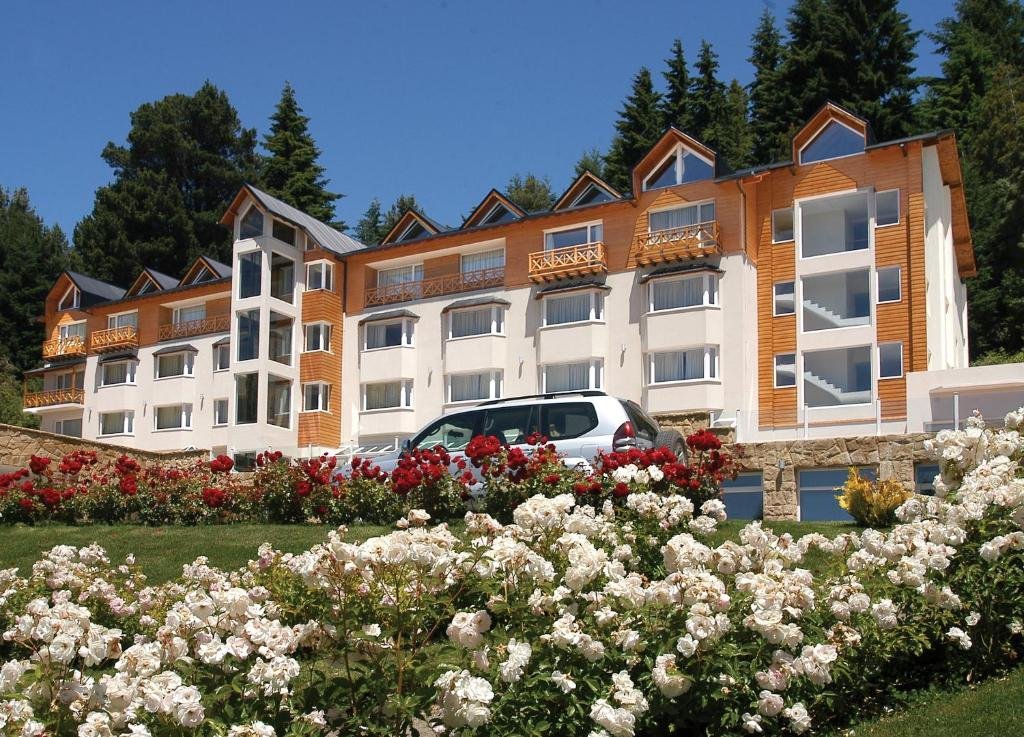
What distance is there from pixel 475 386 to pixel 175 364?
1731 centimetres

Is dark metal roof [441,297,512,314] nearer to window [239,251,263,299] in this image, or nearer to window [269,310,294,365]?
window [269,310,294,365]

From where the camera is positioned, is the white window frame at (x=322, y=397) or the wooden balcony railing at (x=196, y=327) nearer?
the white window frame at (x=322, y=397)

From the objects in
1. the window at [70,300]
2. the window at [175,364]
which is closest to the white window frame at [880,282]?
the window at [175,364]

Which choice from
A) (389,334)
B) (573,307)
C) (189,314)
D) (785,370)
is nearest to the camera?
(785,370)

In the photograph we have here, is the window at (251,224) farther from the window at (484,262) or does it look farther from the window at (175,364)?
the window at (484,262)

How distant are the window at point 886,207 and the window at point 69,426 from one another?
39967mm

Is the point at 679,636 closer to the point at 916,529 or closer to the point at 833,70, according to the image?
the point at 916,529

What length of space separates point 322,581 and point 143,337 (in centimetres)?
5143

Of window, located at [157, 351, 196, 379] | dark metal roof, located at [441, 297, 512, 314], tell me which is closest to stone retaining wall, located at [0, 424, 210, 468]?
dark metal roof, located at [441, 297, 512, 314]

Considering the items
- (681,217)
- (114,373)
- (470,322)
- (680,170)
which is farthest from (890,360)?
(114,373)

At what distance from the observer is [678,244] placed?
38094 mm

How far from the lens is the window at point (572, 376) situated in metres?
39.2

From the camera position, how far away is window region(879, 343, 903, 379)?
115ft

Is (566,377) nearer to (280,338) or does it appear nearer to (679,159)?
(679,159)
